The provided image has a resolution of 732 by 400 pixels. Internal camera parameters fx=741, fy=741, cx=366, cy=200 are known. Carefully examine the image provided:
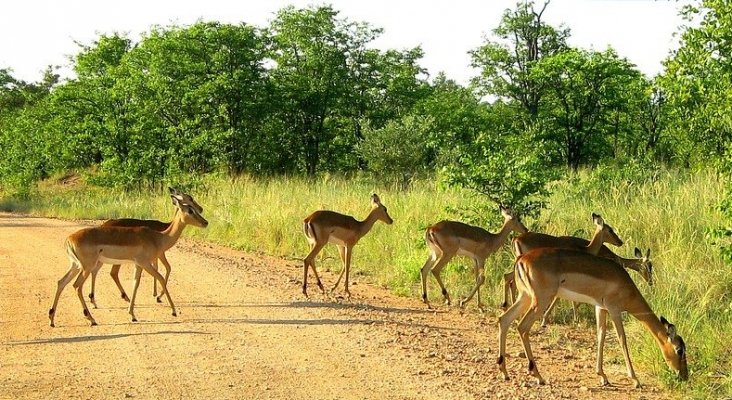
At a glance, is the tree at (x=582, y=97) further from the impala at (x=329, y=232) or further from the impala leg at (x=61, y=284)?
the impala leg at (x=61, y=284)

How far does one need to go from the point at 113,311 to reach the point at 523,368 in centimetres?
526

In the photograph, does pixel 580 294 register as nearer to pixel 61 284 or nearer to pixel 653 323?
pixel 653 323

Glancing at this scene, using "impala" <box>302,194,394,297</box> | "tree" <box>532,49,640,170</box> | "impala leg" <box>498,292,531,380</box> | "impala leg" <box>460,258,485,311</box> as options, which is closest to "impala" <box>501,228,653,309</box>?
"impala leg" <box>460,258,485,311</box>

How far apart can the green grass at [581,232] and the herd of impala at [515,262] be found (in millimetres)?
423

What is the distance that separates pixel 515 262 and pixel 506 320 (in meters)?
1.10

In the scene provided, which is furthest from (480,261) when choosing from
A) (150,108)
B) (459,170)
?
(150,108)

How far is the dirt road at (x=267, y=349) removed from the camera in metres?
6.18

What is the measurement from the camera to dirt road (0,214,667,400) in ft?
20.3

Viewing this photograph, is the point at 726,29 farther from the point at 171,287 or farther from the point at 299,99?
the point at 299,99

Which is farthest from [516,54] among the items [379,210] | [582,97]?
[379,210]

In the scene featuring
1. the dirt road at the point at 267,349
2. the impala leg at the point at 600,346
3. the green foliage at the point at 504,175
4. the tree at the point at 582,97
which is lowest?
the dirt road at the point at 267,349

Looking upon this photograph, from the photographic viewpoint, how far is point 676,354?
6.55 metres

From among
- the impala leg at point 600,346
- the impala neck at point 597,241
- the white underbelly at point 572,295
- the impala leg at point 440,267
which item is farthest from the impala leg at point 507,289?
the white underbelly at point 572,295

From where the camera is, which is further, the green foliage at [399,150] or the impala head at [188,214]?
the green foliage at [399,150]
